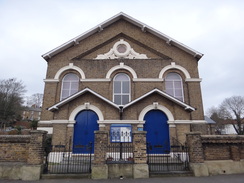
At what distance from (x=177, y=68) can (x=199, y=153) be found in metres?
7.75

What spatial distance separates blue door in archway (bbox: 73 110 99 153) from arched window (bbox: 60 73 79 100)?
A: 2956 mm

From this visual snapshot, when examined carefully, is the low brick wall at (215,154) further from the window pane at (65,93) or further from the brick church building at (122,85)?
the window pane at (65,93)

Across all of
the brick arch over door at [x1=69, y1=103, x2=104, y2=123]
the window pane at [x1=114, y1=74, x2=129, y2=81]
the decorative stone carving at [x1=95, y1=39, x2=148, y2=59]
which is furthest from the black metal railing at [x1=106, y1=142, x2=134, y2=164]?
the decorative stone carving at [x1=95, y1=39, x2=148, y2=59]

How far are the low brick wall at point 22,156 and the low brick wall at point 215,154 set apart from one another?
659 centimetres

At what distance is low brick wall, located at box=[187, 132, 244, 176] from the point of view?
25.3 feet

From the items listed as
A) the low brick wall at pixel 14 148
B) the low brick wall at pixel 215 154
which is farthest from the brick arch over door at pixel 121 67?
the low brick wall at pixel 14 148

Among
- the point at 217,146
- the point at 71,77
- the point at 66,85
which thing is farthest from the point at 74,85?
the point at 217,146

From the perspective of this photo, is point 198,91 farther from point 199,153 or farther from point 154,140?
point 199,153

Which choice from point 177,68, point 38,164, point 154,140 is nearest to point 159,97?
point 154,140

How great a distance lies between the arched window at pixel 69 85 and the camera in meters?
13.7

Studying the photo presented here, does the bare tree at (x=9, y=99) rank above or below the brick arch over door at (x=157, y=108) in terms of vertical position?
above

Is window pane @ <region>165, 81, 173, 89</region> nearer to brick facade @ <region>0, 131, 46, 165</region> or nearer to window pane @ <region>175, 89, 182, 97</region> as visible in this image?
window pane @ <region>175, 89, 182, 97</region>

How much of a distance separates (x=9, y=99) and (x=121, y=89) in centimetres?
3705

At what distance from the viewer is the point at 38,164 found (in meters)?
7.39
